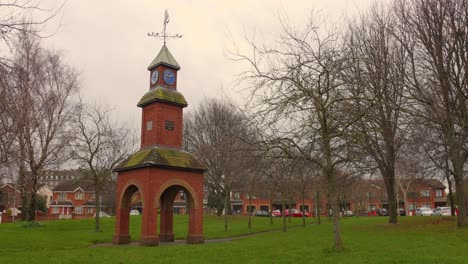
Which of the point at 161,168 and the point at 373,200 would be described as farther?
the point at 373,200

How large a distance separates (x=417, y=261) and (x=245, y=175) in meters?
24.4

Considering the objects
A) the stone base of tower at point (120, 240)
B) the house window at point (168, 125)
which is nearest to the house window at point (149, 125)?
the house window at point (168, 125)

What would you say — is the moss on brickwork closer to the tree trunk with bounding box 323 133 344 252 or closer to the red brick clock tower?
the red brick clock tower

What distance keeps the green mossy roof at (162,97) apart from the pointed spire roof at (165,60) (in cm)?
157

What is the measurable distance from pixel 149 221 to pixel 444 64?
18623 mm

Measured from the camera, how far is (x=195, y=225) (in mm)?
22156

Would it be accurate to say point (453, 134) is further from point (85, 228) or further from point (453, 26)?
point (85, 228)

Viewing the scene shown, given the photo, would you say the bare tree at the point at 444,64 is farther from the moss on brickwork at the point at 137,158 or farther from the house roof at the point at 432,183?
the house roof at the point at 432,183

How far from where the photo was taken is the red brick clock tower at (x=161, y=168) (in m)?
20.8

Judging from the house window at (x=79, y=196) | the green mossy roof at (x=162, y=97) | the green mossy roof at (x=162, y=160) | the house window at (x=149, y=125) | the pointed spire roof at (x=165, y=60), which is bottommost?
the house window at (x=79, y=196)

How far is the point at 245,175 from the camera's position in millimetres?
35656

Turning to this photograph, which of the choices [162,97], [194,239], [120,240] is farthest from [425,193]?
[120,240]

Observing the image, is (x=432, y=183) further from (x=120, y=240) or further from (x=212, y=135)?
(x=120, y=240)

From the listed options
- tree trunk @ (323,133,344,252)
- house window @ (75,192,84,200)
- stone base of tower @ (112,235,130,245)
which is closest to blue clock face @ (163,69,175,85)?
stone base of tower @ (112,235,130,245)
